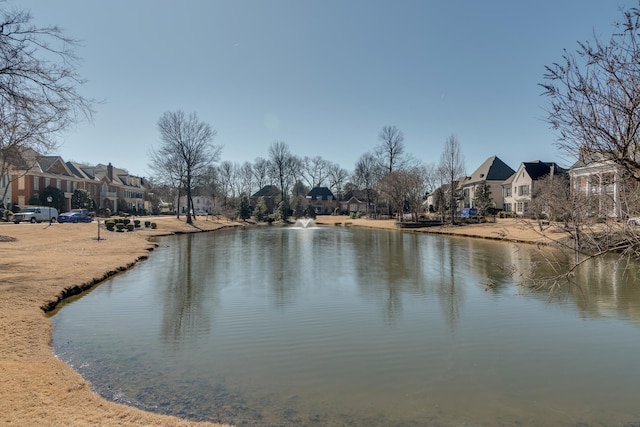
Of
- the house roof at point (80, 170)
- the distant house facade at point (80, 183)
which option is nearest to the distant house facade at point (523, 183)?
the distant house facade at point (80, 183)

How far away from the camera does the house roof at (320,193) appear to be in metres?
87.7

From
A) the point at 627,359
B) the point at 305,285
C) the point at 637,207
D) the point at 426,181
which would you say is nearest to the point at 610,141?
the point at 637,207

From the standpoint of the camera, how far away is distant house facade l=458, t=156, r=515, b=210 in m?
58.5

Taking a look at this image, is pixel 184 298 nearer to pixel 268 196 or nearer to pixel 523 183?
pixel 523 183

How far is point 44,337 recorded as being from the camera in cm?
775

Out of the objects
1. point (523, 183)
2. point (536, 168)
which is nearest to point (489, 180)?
point (523, 183)

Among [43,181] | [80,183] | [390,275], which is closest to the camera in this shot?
[390,275]

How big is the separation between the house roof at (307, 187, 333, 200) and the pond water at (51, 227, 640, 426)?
2851 inches

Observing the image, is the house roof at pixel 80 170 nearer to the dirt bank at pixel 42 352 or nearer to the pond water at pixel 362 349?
the dirt bank at pixel 42 352

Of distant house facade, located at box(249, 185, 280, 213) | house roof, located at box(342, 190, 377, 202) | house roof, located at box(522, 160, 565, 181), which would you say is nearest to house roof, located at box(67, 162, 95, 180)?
distant house facade, located at box(249, 185, 280, 213)

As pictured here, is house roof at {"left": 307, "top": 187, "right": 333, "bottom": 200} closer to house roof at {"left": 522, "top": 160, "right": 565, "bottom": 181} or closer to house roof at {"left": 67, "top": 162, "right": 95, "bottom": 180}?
house roof at {"left": 67, "top": 162, "right": 95, "bottom": 180}

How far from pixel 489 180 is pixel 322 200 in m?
36.0

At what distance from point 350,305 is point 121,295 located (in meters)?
6.97

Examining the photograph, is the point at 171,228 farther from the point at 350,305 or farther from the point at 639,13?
the point at 639,13
